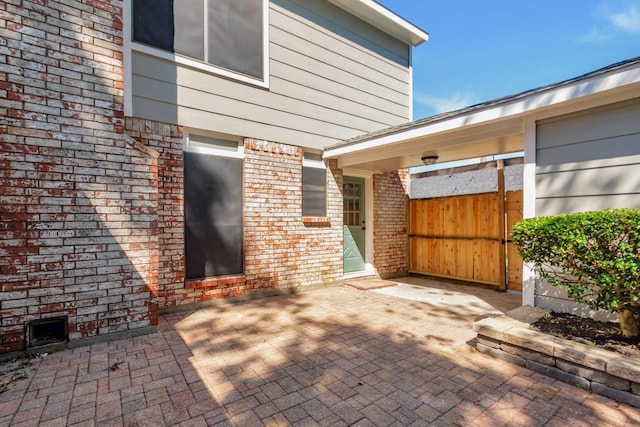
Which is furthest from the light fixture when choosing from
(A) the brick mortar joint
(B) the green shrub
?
(A) the brick mortar joint

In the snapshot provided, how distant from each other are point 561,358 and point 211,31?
18.9 feet

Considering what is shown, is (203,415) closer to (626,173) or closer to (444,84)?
(626,173)

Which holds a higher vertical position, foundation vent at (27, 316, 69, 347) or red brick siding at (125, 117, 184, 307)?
red brick siding at (125, 117, 184, 307)

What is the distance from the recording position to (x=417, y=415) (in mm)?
2059

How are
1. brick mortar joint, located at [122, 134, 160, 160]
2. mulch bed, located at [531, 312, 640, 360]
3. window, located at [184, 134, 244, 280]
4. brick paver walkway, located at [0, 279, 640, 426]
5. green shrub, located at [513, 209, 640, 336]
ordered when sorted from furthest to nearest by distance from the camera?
1. window, located at [184, 134, 244, 280]
2. brick mortar joint, located at [122, 134, 160, 160]
3. mulch bed, located at [531, 312, 640, 360]
4. green shrub, located at [513, 209, 640, 336]
5. brick paver walkway, located at [0, 279, 640, 426]

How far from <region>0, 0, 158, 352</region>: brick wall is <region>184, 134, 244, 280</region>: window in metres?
0.91

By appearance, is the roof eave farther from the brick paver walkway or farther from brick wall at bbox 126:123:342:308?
the brick paver walkway

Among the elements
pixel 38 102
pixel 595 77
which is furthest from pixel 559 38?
pixel 38 102

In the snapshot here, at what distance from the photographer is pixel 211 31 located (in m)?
4.66

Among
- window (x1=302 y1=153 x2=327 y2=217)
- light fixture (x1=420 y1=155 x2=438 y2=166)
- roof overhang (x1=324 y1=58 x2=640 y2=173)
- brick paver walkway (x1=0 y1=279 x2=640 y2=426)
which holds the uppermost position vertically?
roof overhang (x1=324 y1=58 x2=640 y2=173)

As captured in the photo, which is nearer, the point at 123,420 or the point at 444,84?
the point at 123,420

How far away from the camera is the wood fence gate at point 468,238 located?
5.79 metres

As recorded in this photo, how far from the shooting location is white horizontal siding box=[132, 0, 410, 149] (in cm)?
433

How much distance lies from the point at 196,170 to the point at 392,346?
11.6 feet
